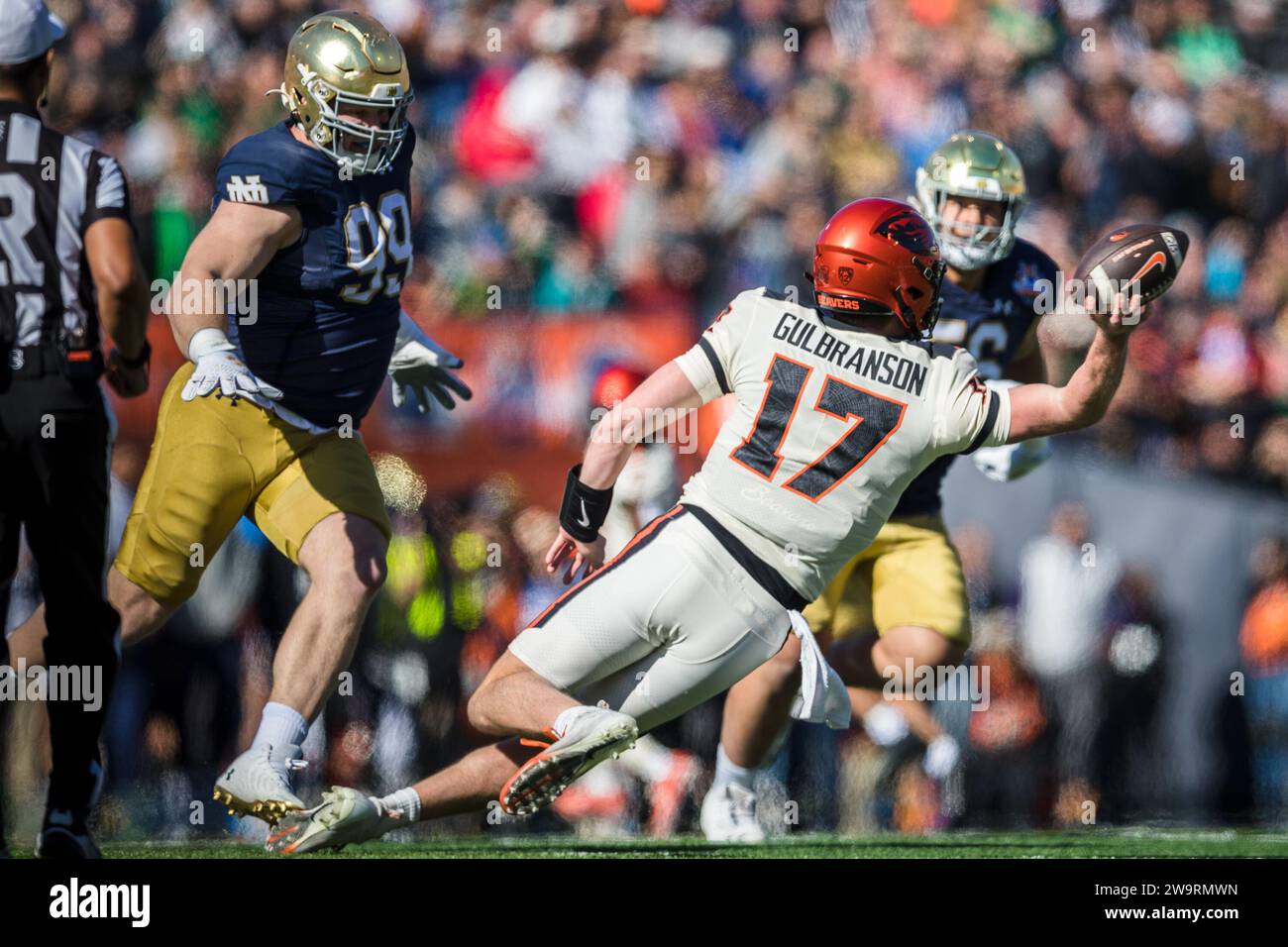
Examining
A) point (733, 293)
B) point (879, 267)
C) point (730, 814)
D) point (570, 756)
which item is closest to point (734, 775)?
point (730, 814)

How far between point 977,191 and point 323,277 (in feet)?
8.31

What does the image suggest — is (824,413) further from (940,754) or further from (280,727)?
(940,754)

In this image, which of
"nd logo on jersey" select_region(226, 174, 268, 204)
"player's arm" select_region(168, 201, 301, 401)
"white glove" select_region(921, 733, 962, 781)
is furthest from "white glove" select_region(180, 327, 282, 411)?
"white glove" select_region(921, 733, 962, 781)

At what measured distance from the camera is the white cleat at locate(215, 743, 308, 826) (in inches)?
217

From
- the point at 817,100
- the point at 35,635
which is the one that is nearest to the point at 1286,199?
the point at 817,100

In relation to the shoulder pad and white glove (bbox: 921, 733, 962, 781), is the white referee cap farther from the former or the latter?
white glove (bbox: 921, 733, 962, 781)

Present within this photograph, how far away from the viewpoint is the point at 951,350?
18.0 ft

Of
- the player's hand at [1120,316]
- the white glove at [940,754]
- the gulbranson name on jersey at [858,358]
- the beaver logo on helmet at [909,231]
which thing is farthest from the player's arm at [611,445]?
the white glove at [940,754]

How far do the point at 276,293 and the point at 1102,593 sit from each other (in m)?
4.98

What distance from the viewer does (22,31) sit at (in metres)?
5.11

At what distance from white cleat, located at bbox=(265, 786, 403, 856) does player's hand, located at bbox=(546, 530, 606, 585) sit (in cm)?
83
